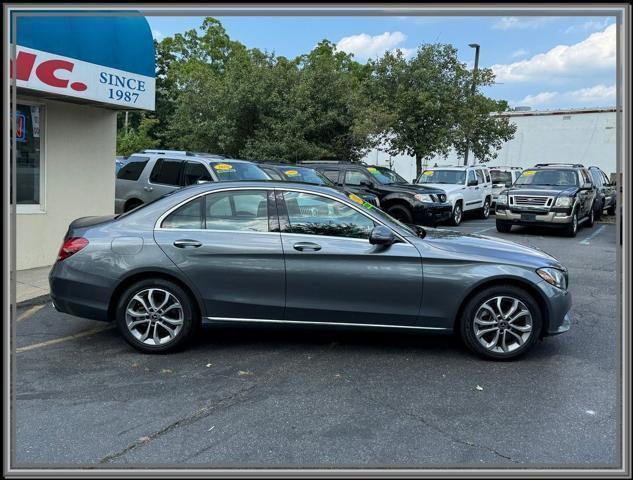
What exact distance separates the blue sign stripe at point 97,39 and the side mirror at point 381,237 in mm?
4330

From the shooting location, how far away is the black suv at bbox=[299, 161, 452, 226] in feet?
47.7

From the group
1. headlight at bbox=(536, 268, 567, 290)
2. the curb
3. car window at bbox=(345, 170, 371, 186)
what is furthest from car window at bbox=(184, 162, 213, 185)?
headlight at bbox=(536, 268, 567, 290)

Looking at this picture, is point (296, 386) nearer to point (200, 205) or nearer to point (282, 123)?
point (200, 205)

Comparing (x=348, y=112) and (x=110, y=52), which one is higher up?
(x=348, y=112)

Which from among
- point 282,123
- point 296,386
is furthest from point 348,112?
point 296,386

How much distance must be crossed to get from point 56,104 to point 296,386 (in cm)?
684

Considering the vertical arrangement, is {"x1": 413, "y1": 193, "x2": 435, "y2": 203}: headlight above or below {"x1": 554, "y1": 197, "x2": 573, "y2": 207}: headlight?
above

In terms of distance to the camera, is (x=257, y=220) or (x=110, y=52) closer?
(x=257, y=220)

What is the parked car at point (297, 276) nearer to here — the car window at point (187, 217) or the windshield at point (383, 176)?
the car window at point (187, 217)

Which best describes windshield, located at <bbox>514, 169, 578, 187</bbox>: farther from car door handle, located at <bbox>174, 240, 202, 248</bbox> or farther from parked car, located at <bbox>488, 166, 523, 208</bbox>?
car door handle, located at <bbox>174, 240, 202, 248</bbox>

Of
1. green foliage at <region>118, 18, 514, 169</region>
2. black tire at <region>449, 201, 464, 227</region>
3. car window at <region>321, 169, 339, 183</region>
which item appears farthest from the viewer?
green foliage at <region>118, 18, 514, 169</region>

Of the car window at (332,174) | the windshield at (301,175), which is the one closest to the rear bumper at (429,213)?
the car window at (332,174)

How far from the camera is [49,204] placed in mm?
8961

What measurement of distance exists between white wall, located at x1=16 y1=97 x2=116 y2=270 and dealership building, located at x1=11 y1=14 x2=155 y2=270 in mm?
16
